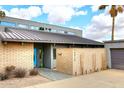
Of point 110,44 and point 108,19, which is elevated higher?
point 108,19

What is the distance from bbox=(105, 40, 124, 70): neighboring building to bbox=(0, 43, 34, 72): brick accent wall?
868 cm

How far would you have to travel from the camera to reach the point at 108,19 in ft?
74.5

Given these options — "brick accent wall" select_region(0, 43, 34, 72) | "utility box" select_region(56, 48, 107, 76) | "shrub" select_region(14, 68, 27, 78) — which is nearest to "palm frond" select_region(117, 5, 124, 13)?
"utility box" select_region(56, 48, 107, 76)

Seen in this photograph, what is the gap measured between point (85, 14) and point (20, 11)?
996 centimetres

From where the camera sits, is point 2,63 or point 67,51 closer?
point 2,63

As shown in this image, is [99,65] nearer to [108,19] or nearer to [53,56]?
[53,56]

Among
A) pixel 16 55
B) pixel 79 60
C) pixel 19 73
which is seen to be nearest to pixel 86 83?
pixel 79 60

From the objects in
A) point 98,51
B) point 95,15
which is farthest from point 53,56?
point 95,15

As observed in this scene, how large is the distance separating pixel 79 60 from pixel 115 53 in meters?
5.54

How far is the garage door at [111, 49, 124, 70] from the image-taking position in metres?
15.9

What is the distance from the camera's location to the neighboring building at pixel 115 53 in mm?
15939

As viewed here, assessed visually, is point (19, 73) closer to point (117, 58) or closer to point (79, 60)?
point (79, 60)

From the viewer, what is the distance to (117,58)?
53.5 feet

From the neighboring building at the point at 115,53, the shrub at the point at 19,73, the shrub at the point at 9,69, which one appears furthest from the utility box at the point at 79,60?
the shrub at the point at 9,69
